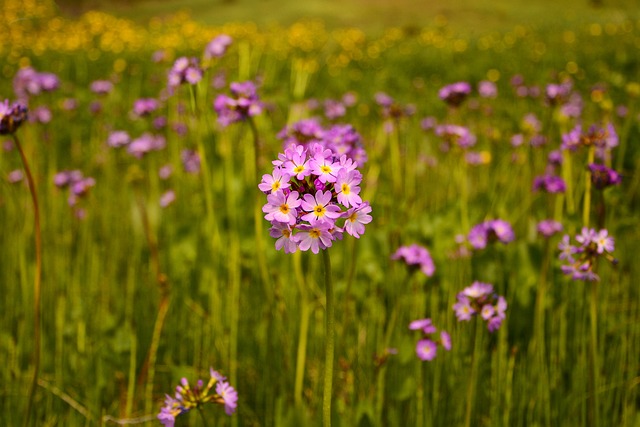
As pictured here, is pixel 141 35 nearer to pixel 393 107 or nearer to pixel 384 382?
pixel 393 107

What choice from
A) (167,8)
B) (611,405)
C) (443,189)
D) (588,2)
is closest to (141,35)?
(167,8)

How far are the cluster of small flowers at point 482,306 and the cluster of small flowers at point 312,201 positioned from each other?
19.1 inches

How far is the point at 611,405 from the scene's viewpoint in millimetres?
1301

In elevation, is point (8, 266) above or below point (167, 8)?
below

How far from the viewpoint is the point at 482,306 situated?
110cm

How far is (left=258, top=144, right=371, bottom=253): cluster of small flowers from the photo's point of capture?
67 cm

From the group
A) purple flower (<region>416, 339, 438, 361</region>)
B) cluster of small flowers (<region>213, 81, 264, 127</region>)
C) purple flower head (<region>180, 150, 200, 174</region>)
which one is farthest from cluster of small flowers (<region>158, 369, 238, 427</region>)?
purple flower head (<region>180, 150, 200, 174</region>)

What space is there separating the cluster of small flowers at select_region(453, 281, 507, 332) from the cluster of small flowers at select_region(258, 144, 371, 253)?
48 cm

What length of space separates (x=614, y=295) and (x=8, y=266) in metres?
1.89

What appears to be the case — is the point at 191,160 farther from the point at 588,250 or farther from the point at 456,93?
the point at 588,250

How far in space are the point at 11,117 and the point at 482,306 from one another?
0.94m

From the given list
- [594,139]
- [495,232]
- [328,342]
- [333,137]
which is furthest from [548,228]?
[328,342]

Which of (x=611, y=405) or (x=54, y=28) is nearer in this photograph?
(x=611, y=405)

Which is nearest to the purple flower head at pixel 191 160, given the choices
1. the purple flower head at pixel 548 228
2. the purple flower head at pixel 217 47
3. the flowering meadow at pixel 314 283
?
the flowering meadow at pixel 314 283
